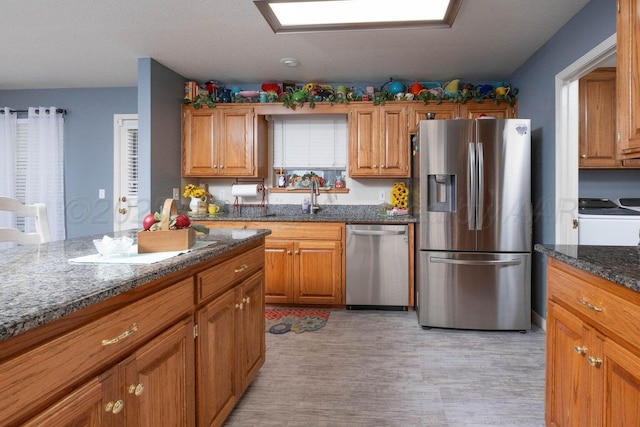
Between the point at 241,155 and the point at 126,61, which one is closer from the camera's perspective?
the point at 126,61

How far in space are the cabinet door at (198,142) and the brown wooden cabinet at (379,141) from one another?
1547 millimetres

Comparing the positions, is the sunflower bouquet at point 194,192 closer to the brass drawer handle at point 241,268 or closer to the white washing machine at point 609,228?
the brass drawer handle at point 241,268

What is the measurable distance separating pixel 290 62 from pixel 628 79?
9.20 feet

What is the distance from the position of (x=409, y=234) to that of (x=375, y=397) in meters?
1.81

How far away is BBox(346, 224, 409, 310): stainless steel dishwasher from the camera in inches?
143

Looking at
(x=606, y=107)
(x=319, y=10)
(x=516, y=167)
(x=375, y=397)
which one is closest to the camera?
(x=375, y=397)

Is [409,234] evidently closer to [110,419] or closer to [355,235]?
[355,235]

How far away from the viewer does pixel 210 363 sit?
159cm

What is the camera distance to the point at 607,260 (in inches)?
54.4

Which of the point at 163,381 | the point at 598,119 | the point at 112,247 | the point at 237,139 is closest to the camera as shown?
the point at 163,381

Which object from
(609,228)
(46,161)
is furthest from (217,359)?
(46,161)

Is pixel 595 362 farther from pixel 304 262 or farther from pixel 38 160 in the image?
pixel 38 160

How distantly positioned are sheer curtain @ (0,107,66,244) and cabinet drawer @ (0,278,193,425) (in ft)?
14.1

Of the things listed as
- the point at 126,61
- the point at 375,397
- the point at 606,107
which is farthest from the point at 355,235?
the point at 126,61
